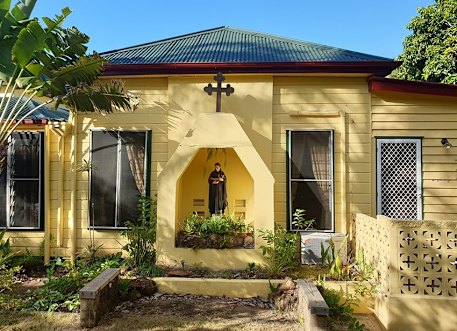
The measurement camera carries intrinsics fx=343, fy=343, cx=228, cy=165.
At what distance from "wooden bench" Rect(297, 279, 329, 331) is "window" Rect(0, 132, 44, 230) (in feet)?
19.7

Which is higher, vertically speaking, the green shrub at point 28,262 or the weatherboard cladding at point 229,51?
the weatherboard cladding at point 229,51

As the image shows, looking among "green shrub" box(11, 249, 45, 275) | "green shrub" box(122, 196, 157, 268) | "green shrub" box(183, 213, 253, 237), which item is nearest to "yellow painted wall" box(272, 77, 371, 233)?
"green shrub" box(183, 213, 253, 237)

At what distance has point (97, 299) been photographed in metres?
4.79

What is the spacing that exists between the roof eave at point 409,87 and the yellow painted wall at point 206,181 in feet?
11.3

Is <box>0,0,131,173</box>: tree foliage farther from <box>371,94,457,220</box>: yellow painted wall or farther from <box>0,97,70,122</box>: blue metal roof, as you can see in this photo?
<box>371,94,457,220</box>: yellow painted wall

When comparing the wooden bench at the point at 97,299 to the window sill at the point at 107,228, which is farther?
the window sill at the point at 107,228

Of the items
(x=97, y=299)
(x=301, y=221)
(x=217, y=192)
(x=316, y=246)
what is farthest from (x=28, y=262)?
(x=316, y=246)

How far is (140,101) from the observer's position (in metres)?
7.72

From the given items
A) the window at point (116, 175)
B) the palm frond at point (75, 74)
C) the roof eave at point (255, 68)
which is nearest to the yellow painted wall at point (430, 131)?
the roof eave at point (255, 68)

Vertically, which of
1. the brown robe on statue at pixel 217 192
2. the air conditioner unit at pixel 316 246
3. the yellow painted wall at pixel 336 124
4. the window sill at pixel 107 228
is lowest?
the air conditioner unit at pixel 316 246

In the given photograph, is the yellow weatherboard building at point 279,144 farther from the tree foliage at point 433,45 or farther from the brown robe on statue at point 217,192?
the tree foliage at point 433,45

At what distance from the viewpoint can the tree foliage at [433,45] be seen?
16.9 metres

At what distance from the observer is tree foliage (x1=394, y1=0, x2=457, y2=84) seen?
16.9m

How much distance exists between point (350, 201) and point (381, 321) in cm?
269
